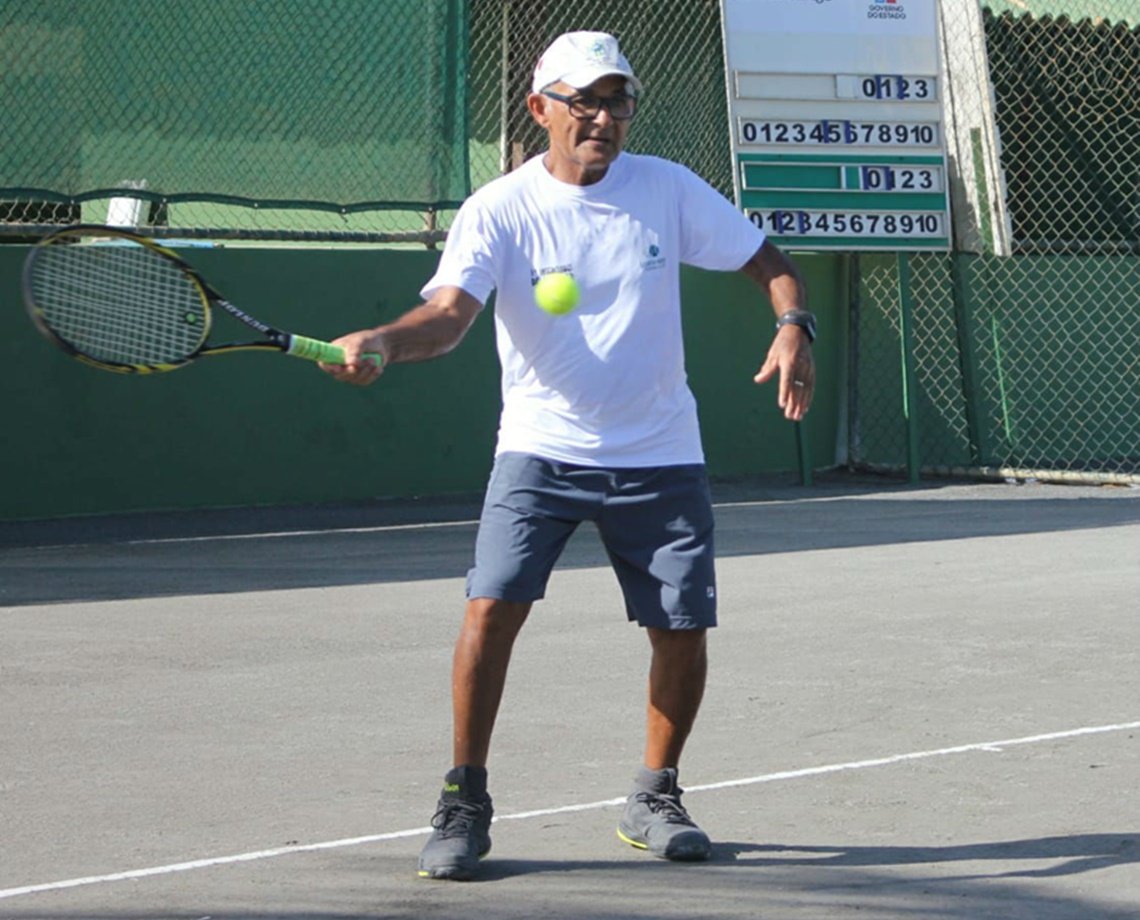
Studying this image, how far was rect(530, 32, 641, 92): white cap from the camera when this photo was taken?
4.92m

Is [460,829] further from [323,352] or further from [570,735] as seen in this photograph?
[570,735]

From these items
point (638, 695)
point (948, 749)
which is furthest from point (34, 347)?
point (948, 749)

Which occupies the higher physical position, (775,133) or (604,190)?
(775,133)

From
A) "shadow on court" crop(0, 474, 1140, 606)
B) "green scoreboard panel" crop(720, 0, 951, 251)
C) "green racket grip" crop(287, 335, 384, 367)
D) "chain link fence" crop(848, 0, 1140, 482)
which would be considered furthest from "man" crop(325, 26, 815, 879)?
"chain link fence" crop(848, 0, 1140, 482)

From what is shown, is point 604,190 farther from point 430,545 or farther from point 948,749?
point 430,545

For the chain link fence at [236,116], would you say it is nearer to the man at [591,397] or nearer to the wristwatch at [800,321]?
the man at [591,397]

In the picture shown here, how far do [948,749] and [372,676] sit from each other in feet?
7.54

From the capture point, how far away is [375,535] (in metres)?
12.1

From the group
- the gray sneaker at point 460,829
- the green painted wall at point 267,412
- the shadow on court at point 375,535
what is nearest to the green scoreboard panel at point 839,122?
the green painted wall at point 267,412

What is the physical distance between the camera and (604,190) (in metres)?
5.02

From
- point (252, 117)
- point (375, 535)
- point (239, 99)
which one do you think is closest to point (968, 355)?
point (375, 535)

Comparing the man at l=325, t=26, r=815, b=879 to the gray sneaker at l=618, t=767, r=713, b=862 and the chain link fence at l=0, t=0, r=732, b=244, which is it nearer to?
the gray sneaker at l=618, t=767, r=713, b=862

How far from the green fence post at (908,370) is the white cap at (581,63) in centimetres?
1028

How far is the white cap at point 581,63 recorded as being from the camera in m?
4.92
